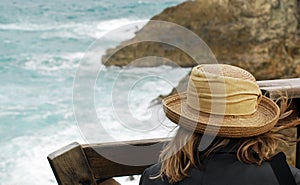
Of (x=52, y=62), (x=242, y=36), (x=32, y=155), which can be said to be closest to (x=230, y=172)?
(x=32, y=155)

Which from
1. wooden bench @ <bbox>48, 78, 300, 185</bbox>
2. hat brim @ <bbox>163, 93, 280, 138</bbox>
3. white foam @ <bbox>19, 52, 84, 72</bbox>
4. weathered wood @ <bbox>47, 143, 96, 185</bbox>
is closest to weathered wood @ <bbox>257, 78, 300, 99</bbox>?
wooden bench @ <bbox>48, 78, 300, 185</bbox>

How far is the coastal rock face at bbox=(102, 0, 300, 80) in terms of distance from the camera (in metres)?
11.1

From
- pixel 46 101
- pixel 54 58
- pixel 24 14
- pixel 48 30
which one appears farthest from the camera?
pixel 24 14

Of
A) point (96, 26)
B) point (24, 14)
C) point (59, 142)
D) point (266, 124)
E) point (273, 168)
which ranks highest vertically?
point (24, 14)

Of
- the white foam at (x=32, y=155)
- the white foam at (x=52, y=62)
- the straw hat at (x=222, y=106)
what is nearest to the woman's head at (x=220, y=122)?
the straw hat at (x=222, y=106)

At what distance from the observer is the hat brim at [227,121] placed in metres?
1.32

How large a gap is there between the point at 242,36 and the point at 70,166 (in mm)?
12912

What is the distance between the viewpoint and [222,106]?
1375 millimetres

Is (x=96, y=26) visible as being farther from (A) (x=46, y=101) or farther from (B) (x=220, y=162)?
(B) (x=220, y=162)

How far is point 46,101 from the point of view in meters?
13.5

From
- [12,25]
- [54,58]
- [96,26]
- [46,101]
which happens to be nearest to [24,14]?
[12,25]

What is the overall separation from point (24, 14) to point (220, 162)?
26.0 metres

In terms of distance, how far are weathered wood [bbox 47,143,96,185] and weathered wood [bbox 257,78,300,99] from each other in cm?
58

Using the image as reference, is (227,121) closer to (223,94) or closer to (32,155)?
(223,94)
